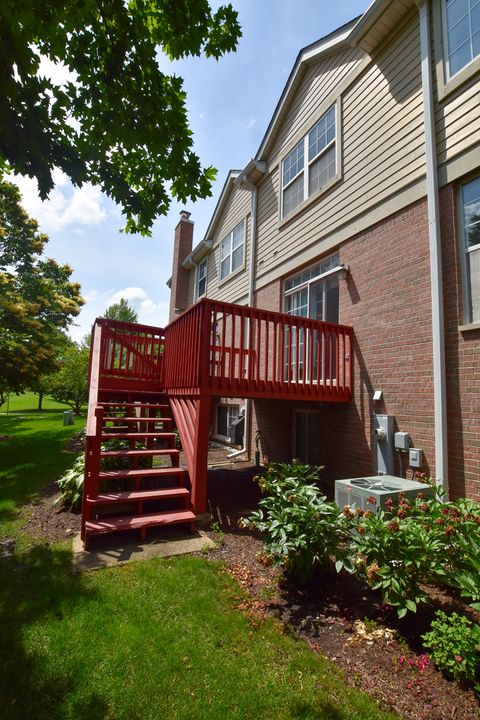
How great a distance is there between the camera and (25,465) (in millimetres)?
7996

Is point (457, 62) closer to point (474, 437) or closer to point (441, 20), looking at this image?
point (441, 20)

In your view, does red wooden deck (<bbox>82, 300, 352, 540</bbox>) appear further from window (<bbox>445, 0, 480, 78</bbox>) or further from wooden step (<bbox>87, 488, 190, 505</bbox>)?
window (<bbox>445, 0, 480, 78</bbox>)

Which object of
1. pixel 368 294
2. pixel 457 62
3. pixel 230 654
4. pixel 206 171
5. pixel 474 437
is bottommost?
pixel 230 654

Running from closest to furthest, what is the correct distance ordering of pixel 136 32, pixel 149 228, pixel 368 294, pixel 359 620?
pixel 359 620, pixel 136 32, pixel 149 228, pixel 368 294

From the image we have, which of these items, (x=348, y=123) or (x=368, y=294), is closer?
(x=368, y=294)

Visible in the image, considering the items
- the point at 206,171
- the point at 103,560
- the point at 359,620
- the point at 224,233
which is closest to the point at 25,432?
the point at 224,233

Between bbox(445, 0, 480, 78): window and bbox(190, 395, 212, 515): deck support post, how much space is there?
5.41 meters

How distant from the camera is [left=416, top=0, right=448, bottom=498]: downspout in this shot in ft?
14.3

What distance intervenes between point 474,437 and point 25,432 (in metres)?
14.2

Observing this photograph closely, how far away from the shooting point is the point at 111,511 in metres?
4.60

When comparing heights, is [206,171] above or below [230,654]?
above

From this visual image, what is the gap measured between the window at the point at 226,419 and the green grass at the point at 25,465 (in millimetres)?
4628

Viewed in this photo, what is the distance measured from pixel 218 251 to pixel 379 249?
326 inches

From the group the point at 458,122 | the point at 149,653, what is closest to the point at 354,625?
the point at 149,653
